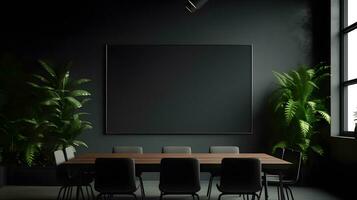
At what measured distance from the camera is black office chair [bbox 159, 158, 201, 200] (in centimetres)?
505

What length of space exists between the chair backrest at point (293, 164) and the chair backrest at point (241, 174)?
87 centimetres

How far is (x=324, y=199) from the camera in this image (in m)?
6.94

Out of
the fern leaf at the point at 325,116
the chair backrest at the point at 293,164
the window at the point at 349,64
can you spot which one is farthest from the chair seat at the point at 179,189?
the window at the point at 349,64

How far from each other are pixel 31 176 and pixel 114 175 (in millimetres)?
3695

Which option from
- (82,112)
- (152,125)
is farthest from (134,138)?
(82,112)

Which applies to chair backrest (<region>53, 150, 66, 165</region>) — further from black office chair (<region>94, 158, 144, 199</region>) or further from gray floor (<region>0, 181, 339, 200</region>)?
gray floor (<region>0, 181, 339, 200</region>)

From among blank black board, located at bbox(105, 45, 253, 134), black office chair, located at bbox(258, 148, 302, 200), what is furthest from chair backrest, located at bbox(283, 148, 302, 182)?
blank black board, located at bbox(105, 45, 253, 134)

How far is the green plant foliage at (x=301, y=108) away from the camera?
25.7ft

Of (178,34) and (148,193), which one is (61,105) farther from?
(178,34)

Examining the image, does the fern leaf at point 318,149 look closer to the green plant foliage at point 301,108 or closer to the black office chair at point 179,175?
the green plant foliage at point 301,108

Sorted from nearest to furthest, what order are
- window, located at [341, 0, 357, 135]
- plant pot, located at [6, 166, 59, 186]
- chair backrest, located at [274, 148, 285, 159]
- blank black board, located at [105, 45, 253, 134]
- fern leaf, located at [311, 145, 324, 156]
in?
chair backrest, located at [274, 148, 285, 159] → window, located at [341, 0, 357, 135] → fern leaf, located at [311, 145, 324, 156] → plant pot, located at [6, 166, 59, 186] → blank black board, located at [105, 45, 253, 134]

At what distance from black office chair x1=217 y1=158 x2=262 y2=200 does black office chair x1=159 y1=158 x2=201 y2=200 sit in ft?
1.12

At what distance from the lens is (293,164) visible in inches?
224

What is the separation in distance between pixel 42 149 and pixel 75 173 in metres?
2.05
